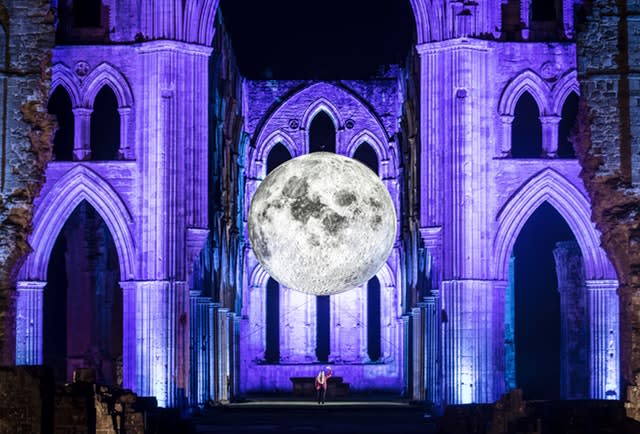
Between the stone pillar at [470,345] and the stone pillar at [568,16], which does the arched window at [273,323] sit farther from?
the stone pillar at [568,16]

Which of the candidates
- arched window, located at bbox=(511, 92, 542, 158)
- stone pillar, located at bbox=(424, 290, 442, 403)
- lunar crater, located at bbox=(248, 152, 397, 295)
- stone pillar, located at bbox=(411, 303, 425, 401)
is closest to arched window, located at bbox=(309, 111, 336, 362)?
stone pillar, located at bbox=(411, 303, 425, 401)

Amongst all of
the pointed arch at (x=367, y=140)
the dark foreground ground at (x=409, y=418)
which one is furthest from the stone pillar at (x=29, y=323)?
the pointed arch at (x=367, y=140)

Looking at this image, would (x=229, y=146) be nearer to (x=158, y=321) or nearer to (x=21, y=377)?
(x=158, y=321)

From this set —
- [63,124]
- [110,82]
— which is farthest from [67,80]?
[63,124]

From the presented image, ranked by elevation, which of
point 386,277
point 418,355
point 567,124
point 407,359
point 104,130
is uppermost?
point 567,124

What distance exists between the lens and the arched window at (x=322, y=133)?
50781 mm

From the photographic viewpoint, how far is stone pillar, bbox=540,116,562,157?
115 ft

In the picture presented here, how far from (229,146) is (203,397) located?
8.41 meters

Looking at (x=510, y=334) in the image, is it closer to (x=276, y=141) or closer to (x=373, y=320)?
(x=373, y=320)

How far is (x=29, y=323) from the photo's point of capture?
33.8 metres

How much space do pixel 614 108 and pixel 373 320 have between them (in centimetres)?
2545

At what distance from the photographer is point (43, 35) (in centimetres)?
2561

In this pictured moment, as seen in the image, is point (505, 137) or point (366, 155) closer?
point (505, 137)

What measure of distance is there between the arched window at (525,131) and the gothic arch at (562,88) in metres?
7.60
